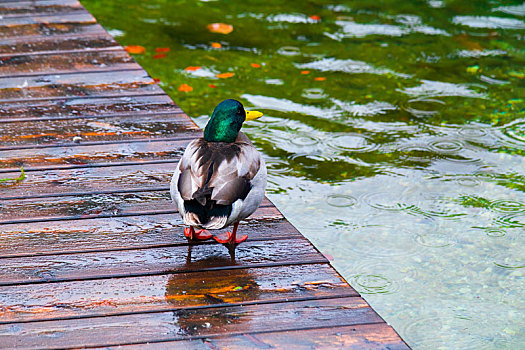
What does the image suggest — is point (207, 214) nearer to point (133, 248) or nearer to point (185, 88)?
point (133, 248)

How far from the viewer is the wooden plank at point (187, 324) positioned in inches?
90.5

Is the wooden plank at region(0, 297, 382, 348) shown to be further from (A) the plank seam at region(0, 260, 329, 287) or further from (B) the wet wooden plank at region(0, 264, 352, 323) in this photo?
(A) the plank seam at region(0, 260, 329, 287)

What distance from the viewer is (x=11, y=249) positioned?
2.80 metres

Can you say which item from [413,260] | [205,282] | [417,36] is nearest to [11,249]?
[205,282]

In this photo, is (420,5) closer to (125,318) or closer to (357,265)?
(357,265)

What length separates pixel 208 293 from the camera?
255cm

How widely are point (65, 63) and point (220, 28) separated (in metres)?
2.38

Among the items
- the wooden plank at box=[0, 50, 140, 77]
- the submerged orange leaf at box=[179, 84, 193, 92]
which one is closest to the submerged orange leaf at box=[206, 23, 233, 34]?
the submerged orange leaf at box=[179, 84, 193, 92]

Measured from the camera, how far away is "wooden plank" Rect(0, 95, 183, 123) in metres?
4.07

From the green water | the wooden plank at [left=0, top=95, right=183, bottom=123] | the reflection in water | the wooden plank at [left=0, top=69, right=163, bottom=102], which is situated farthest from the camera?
the wooden plank at [left=0, top=69, right=163, bottom=102]

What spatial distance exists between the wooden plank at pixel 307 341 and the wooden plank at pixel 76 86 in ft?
7.93

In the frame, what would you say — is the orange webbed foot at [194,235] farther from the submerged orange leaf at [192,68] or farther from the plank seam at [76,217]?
the submerged orange leaf at [192,68]

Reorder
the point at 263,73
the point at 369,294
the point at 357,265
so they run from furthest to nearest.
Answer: the point at 263,73 < the point at 357,265 < the point at 369,294

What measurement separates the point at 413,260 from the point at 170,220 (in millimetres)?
1323
